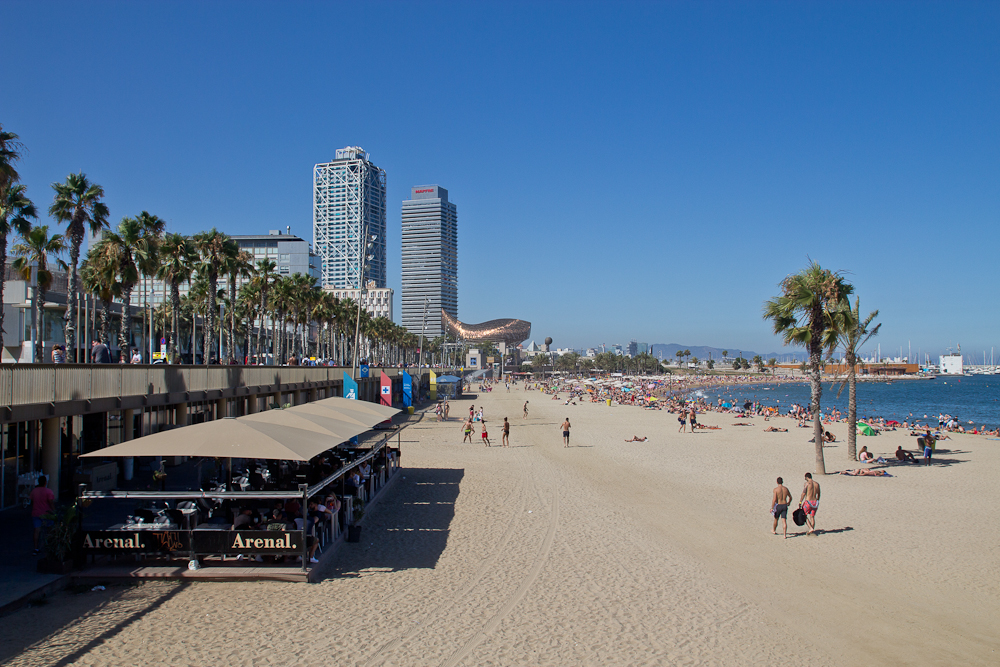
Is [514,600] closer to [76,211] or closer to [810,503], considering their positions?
[810,503]

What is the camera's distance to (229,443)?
9250 mm

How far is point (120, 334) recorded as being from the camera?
130ft

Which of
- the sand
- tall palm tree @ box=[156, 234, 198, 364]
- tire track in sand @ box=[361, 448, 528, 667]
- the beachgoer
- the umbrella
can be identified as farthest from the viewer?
tall palm tree @ box=[156, 234, 198, 364]

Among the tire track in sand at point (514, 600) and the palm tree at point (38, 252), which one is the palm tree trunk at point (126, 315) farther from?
the tire track in sand at point (514, 600)

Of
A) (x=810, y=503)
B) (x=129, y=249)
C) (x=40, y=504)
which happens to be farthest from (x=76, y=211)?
(x=810, y=503)

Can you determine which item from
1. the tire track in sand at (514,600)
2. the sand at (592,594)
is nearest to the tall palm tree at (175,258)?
the sand at (592,594)

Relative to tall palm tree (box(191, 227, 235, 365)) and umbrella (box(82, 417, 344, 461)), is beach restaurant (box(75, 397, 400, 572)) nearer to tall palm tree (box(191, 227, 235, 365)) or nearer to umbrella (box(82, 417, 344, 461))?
umbrella (box(82, 417, 344, 461))

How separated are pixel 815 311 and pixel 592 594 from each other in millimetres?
14414

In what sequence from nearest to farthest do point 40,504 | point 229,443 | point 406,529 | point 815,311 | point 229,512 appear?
1. point 40,504
2. point 229,443
3. point 229,512
4. point 406,529
5. point 815,311

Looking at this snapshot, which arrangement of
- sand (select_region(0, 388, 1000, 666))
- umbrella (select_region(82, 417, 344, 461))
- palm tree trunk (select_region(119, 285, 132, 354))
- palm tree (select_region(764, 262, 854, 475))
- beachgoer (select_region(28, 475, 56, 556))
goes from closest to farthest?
sand (select_region(0, 388, 1000, 666))
umbrella (select_region(82, 417, 344, 461))
beachgoer (select_region(28, 475, 56, 556))
palm tree (select_region(764, 262, 854, 475))
palm tree trunk (select_region(119, 285, 132, 354))

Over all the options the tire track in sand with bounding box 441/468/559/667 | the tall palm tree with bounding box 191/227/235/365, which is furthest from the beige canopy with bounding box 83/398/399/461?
the tall palm tree with bounding box 191/227/235/365

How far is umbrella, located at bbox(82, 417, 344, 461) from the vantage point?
874cm

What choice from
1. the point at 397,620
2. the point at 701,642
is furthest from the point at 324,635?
the point at 701,642

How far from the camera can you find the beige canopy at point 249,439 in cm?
880
